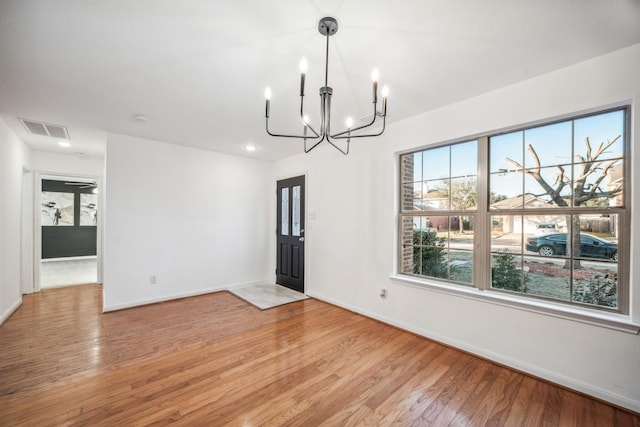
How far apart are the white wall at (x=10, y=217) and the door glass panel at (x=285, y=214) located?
3804 millimetres

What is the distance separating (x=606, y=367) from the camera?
76.0 inches

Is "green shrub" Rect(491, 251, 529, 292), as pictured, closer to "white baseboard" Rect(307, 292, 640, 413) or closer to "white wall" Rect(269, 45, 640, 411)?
"white wall" Rect(269, 45, 640, 411)

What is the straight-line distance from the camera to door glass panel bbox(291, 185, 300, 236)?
16.0 ft

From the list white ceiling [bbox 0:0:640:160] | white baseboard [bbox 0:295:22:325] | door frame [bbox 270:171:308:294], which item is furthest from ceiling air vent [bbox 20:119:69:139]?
door frame [bbox 270:171:308:294]

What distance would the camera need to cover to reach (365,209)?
3.65 metres

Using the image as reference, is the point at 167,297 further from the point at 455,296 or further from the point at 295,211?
the point at 455,296

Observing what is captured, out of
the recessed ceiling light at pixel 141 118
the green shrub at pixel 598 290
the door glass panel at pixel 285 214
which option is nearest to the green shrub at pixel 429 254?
the green shrub at pixel 598 290

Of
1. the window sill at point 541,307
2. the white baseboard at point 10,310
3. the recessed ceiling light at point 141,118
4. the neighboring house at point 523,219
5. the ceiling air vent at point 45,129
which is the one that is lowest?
the white baseboard at point 10,310

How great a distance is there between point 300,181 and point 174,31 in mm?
3164

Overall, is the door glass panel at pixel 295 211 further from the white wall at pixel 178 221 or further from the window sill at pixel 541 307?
the window sill at pixel 541 307

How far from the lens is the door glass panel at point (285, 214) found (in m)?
5.12

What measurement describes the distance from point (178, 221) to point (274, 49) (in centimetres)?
344

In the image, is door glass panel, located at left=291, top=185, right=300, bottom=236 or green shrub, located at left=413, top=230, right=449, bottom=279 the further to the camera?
door glass panel, located at left=291, top=185, right=300, bottom=236

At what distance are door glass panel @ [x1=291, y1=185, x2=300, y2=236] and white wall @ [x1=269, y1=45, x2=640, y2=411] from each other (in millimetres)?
390
